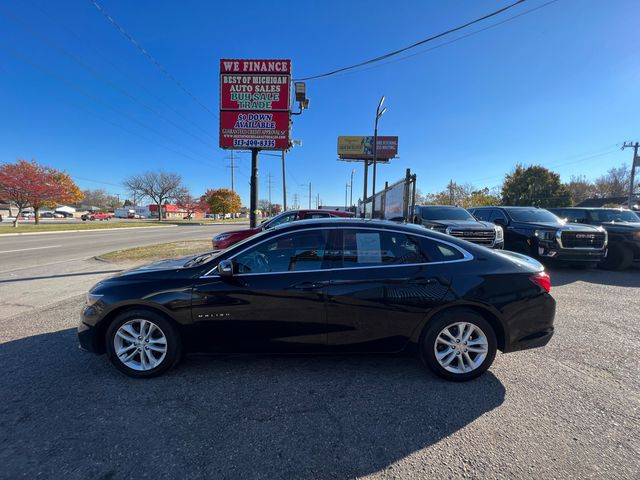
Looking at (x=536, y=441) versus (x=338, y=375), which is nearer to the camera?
(x=536, y=441)

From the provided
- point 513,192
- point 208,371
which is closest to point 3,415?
point 208,371

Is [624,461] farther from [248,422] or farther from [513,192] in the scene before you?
[513,192]

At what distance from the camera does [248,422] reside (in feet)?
7.57

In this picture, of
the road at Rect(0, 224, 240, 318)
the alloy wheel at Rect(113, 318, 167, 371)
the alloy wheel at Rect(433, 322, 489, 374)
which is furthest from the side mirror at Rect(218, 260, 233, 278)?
the road at Rect(0, 224, 240, 318)

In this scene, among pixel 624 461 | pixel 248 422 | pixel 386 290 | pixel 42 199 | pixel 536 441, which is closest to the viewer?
pixel 624 461

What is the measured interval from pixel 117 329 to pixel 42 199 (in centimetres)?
4038

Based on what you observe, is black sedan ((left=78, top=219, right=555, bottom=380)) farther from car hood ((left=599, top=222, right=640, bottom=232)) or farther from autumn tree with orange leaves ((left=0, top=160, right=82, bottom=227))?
autumn tree with orange leaves ((left=0, top=160, right=82, bottom=227))

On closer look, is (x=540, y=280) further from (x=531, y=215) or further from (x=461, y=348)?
(x=531, y=215)

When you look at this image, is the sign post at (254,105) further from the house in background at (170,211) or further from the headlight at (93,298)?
the house in background at (170,211)

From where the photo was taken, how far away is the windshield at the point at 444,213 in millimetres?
9609

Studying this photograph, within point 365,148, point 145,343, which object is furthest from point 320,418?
point 365,148

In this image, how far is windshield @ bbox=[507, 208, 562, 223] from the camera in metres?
9.03

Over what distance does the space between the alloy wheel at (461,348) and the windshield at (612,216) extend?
420 inches

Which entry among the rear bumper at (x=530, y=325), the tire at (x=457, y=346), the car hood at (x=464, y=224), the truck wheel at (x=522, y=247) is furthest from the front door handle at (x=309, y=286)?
the truck wheel at (x=522, y=247)
